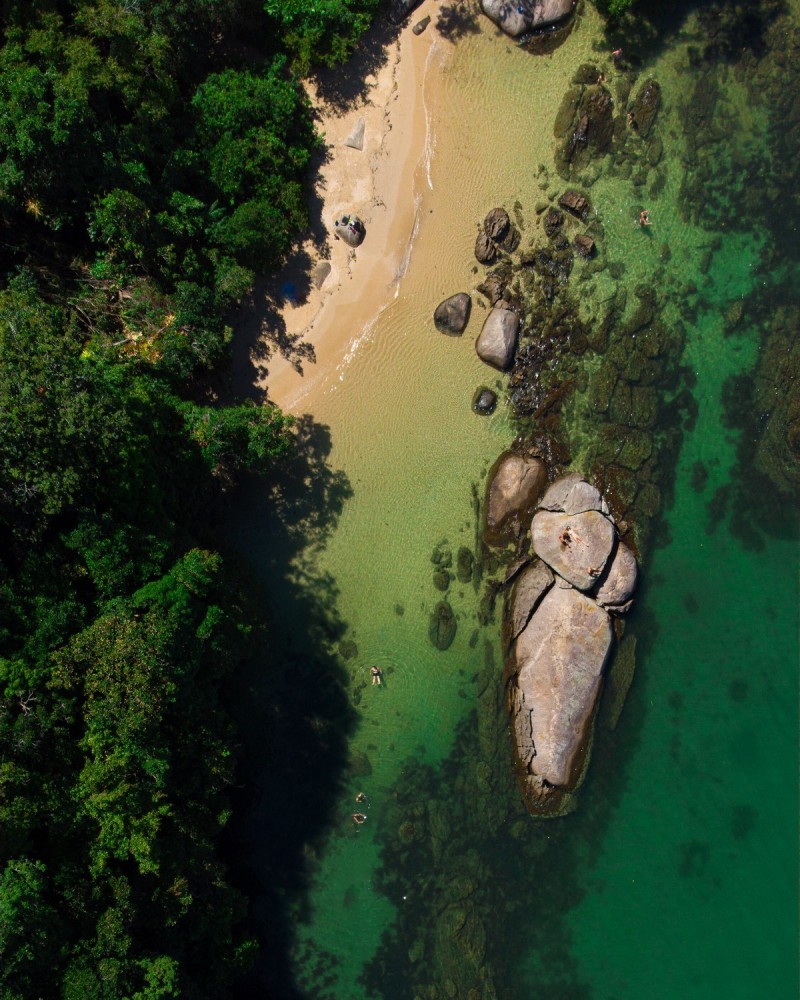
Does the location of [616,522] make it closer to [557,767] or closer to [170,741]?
[557,767]

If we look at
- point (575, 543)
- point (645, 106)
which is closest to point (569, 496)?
point (575, 543)

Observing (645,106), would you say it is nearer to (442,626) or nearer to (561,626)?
(561,626)

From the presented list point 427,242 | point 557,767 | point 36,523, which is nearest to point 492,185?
point 427,242

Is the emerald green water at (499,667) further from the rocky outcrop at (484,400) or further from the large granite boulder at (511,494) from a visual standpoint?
the large granite boulder at (511,494)

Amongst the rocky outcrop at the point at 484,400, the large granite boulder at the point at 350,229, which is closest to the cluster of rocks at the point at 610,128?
the large granite boulder at the point at 350,229

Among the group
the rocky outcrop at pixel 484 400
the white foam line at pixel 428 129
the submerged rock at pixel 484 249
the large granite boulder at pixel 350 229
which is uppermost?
the white foam line at pixel 428 129

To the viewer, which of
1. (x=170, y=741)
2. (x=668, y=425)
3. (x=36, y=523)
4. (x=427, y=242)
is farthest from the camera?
(x=668, y=425)

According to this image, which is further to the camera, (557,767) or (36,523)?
(557,767)
